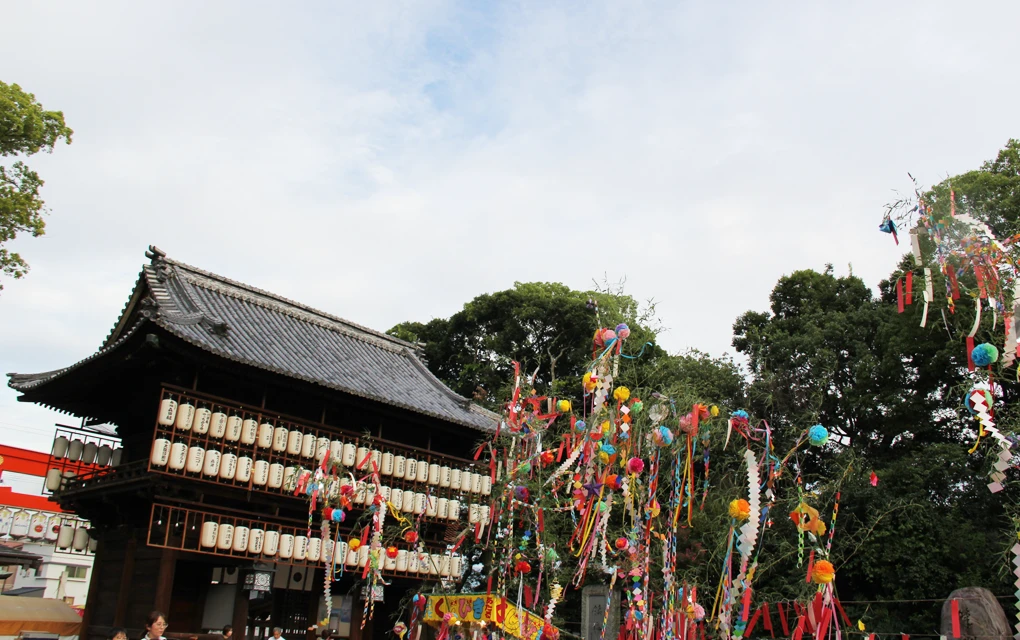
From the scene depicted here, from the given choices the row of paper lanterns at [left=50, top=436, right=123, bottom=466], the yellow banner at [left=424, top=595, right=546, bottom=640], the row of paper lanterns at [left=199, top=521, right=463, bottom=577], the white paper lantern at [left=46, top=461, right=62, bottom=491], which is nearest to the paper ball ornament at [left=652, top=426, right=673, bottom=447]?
the yellow banner at [left=424, top=595, right=546, bottom=640]

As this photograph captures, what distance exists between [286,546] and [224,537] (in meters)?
1.37

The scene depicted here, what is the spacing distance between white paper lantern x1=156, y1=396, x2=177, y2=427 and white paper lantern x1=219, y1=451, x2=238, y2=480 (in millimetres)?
1256

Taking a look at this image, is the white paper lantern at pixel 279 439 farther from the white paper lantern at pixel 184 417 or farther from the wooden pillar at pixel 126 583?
the wooden pillar at pixel 126 583

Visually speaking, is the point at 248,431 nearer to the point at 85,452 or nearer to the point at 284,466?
the point at 284,466

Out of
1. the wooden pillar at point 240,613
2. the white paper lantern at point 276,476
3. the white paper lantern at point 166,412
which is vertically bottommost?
the wooden pillar at point 240,613

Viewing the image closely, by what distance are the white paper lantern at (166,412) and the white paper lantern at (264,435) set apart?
1.82 meters

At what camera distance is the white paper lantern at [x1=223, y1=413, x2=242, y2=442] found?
49.7 feet

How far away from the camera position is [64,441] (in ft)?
54.7

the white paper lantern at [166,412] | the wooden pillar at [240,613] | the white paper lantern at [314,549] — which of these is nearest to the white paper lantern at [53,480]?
the white paper lantern at [166,412]

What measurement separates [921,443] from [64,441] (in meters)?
21.3

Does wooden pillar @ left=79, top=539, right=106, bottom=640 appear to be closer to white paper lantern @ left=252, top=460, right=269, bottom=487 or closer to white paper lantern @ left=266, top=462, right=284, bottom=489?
white paper lantern @ left=252, top=460, right=269, bottom=487

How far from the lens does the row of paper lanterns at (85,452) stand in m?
16.6

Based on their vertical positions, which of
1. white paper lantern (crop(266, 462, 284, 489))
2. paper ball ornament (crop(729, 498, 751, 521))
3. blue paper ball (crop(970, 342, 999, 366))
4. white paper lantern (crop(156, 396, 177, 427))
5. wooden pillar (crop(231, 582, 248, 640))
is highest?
blue paper ball (crop(970, 342, 999, 366))

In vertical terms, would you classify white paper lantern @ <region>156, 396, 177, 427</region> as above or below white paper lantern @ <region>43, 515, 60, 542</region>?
above
